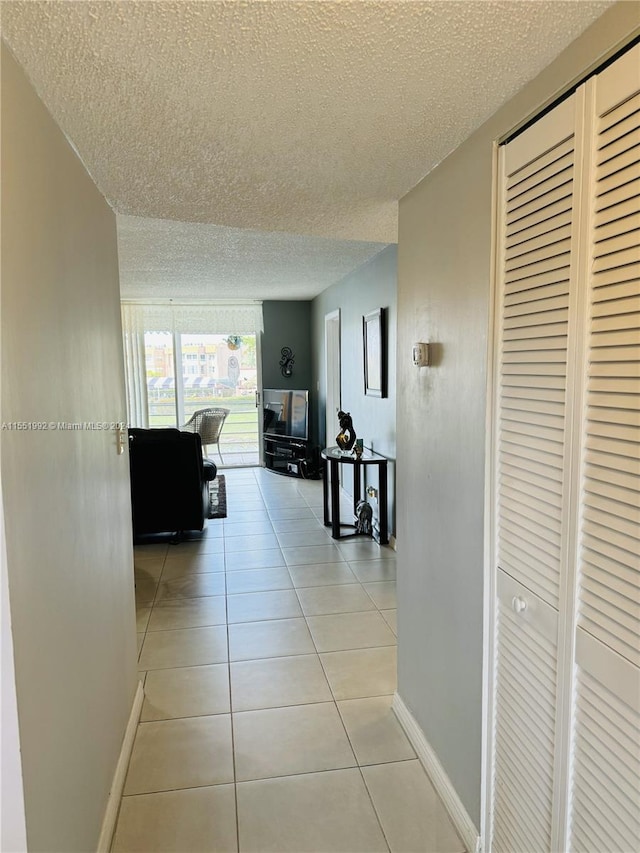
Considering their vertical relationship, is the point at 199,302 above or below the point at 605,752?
above

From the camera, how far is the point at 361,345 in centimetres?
520

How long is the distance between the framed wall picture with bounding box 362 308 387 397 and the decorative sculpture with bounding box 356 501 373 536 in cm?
96

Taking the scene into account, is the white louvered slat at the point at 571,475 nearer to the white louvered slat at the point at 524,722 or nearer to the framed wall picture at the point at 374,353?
the white louvered slat at the point at 524,722

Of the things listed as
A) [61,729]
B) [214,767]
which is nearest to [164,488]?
[214,767]

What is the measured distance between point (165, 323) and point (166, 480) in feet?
12.4

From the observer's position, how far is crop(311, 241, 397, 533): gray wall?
4.38 m

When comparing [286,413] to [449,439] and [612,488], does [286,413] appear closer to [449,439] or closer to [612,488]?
[449,439]

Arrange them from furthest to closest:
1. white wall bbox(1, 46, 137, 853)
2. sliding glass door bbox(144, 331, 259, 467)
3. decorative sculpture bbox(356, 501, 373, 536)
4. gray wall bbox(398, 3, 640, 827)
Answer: sliding glass door bbox(144, 331, 259, 467), decorative sculpture bbox(356, 501, 373, 536), gray wall bbox(398, 3, 640, 827), white wall bbox(1, 46, 137, 853)

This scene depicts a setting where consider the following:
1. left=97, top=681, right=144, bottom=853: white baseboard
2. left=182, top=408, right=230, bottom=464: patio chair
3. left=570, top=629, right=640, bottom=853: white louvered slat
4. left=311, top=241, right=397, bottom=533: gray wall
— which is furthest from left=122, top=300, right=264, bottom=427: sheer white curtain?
left=570, top=629, right=640, bottom=853: white louvered slat

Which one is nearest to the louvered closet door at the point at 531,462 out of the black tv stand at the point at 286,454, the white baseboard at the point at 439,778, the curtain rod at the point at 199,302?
the white baseboard at the point at 439,778

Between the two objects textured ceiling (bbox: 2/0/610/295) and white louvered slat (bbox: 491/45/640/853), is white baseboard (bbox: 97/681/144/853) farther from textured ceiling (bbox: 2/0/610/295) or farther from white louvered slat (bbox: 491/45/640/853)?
textured ceiling (bbox: 2/0/610/295)

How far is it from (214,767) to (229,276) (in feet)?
14.9

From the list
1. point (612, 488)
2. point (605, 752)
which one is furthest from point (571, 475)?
point (605, 752)

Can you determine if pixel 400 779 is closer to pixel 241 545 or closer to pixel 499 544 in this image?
pixel 499 544
